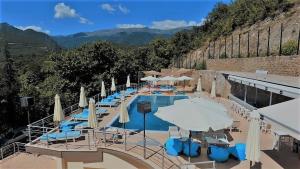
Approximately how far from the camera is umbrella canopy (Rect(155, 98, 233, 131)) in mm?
7430

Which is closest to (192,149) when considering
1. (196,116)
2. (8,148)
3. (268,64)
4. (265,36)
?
(196,116)

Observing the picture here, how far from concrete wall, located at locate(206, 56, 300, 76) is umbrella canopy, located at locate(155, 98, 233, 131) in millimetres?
8710

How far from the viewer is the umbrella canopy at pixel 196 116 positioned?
743cm

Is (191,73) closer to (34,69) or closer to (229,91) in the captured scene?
(229,91)

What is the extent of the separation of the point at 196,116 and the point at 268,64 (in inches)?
478

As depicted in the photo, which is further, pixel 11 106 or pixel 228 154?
pixel 11 106

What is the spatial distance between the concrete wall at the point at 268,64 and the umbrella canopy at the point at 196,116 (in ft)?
28.6

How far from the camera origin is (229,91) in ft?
65.7

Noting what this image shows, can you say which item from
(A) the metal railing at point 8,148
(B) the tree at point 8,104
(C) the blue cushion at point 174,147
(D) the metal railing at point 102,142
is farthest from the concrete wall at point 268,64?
(B) the tree at point 8,104

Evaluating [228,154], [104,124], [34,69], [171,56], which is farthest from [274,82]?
[34,69]

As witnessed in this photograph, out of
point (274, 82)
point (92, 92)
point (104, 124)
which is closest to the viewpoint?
point (274, 82)

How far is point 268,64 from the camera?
17.6 meters

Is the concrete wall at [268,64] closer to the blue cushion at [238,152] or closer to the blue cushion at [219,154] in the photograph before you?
the blue cushion at [238,152]

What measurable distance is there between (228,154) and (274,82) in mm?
5042
